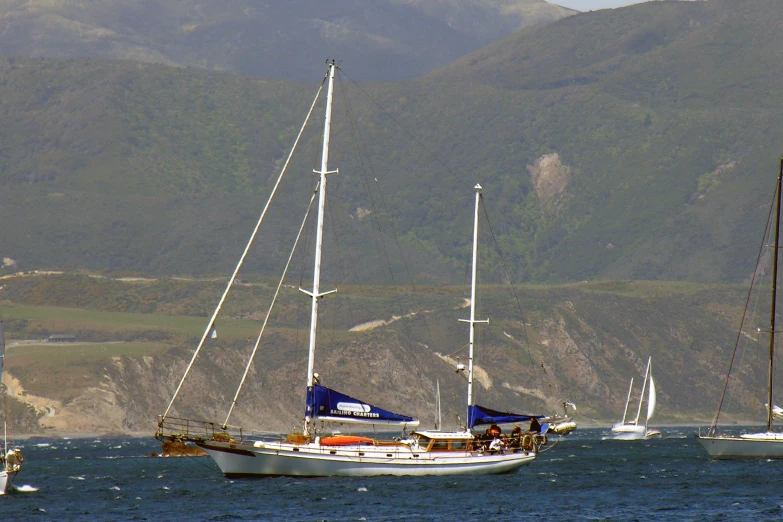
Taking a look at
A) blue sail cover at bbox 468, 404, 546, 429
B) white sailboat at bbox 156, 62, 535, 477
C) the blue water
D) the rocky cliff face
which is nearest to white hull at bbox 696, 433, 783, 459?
the blue water

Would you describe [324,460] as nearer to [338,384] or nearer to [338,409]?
[338,409]

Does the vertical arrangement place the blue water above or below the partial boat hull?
above

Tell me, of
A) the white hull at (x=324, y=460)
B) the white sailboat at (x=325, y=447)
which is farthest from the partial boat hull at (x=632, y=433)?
the white hull at (x=324, y=460)

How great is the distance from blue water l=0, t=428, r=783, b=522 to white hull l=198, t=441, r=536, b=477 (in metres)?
0.68

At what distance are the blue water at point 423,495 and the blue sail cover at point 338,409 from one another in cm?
276

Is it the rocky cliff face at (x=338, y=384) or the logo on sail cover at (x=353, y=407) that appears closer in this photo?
the logo on sail cover at (x=353, y=407)

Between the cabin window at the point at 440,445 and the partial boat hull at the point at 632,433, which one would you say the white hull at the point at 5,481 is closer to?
the cabin window at the point at 440,445

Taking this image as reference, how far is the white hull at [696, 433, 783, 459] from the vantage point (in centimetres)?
9188

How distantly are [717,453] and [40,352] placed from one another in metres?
91.6

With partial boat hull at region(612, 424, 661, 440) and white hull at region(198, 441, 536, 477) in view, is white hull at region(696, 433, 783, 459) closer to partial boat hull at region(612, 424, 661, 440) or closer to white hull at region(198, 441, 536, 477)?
white hull at region(198, 441, 536, 477)

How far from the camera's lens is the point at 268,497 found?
2795 inches

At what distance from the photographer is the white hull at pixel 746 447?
91.9 m

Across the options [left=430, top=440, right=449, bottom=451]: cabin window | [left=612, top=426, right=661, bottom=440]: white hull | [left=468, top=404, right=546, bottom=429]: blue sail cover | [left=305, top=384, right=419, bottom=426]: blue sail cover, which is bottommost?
[left=612, top=426, right=661, bottom=440]: white hull

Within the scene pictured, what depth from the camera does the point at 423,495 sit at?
72438 millimetres
